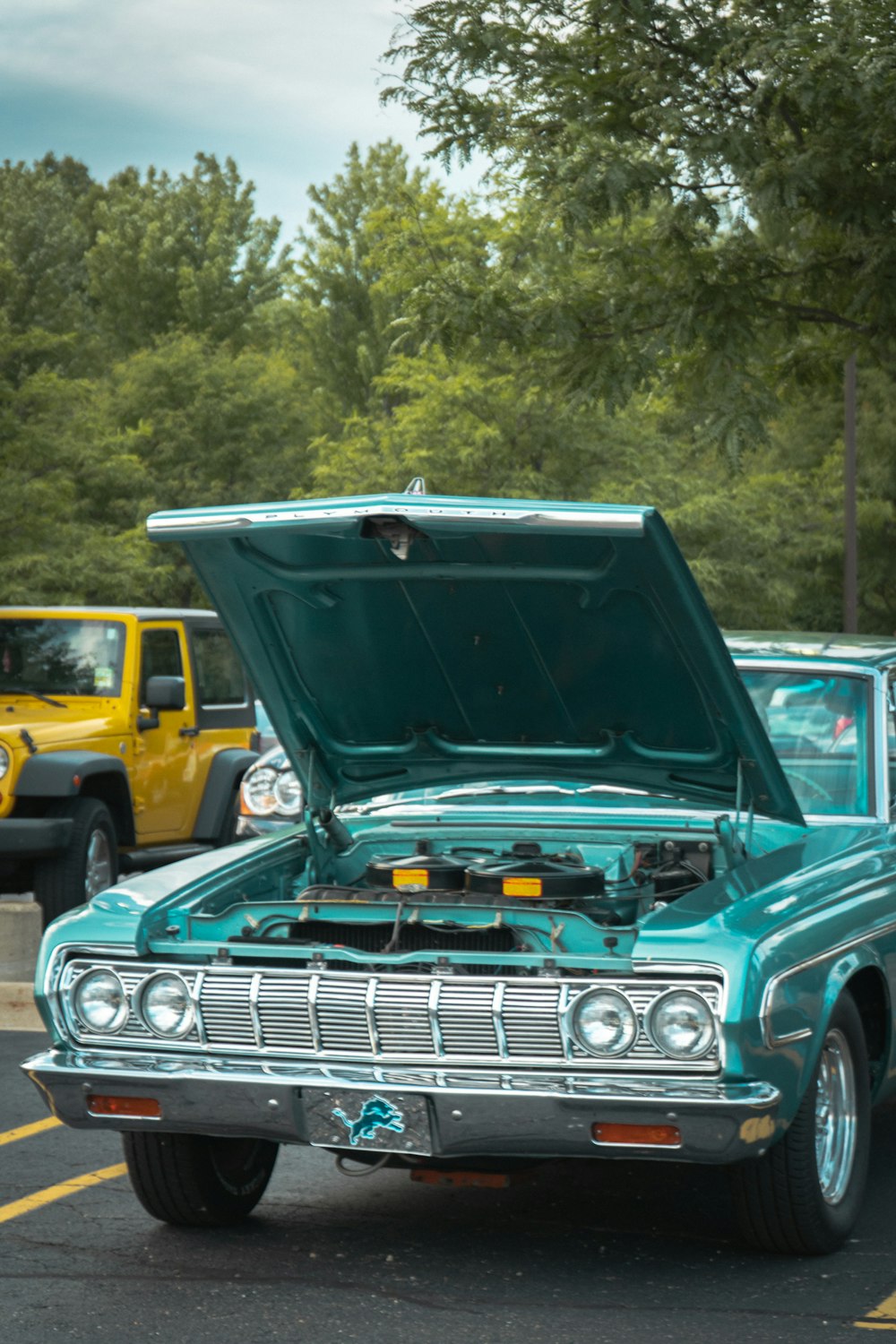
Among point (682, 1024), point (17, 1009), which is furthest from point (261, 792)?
point (682, 1024)

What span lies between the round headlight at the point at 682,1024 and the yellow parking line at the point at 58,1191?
2205mm

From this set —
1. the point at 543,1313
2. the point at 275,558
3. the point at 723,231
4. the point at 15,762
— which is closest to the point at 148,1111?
the point at 543,1313

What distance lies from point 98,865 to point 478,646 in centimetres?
615

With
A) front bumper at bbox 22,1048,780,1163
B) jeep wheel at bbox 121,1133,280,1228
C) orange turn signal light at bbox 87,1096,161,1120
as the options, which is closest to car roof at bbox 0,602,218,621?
jeep wheel at bbox 121,1133,280,1228

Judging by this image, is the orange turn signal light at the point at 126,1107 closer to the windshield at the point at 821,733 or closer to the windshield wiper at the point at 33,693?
the windshield at the point at 821,733

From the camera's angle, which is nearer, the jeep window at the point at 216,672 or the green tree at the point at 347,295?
the jeep window at the point at 216,672

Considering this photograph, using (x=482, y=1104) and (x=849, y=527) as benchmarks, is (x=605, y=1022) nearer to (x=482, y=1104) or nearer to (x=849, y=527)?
(x=482, y=1104)

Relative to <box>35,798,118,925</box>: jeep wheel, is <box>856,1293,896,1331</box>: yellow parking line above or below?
above

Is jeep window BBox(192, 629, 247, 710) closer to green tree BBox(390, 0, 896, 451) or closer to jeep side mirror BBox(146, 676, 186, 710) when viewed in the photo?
jeep side mirror BBox(146, 676, 186, 710)

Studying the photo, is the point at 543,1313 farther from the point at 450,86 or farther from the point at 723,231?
the point at 723,231

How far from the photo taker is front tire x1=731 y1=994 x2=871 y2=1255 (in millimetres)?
4781

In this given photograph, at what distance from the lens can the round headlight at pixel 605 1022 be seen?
178 inches

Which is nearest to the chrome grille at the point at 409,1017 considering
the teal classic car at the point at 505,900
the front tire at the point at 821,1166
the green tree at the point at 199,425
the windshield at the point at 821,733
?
the teal classic car at the point at 505,900

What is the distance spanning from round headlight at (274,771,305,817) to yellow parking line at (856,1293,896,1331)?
14.0ft
